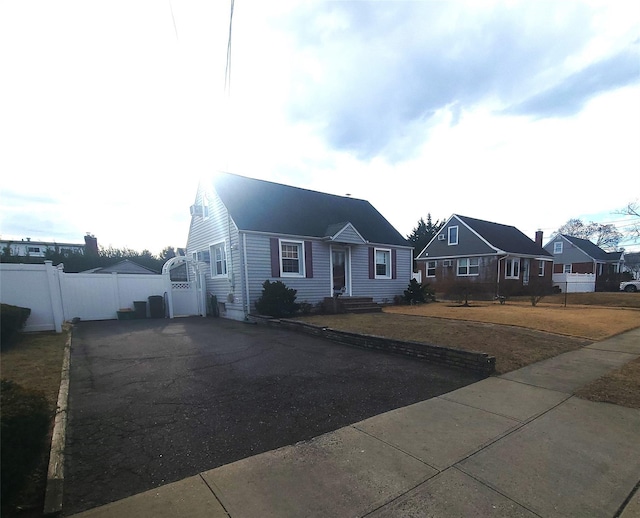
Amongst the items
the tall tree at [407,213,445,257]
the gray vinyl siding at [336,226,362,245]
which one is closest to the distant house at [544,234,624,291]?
the tall tree at [407,213,445,257]

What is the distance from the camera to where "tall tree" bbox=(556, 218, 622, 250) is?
147 feet

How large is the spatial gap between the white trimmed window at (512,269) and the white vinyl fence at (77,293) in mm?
23671

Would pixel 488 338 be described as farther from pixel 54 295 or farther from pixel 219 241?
pixel 54 295

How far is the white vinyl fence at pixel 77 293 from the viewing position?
9062mm

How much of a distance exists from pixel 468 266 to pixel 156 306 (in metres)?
24.0

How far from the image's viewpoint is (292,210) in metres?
14.9

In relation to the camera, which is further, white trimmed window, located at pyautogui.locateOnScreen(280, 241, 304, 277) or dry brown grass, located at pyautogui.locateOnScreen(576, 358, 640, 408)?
white trimmed window, located at pyautogui.locateOnScreen(280, 241, 304, 277)

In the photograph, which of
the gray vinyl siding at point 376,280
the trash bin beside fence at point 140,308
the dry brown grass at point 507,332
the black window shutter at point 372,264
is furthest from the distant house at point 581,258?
the trash bin beside fence at point 140,308

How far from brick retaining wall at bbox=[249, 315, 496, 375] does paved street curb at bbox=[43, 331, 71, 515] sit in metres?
5.44

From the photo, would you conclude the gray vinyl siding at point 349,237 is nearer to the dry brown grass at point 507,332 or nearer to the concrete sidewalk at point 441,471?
the dry brown grass at point 507,332

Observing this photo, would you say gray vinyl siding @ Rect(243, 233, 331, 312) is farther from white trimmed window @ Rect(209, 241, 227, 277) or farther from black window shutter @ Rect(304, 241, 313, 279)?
white trimmed window @ Rect(209, 241, 227, 277)

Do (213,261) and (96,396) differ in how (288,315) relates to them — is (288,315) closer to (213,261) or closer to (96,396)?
(213,261)

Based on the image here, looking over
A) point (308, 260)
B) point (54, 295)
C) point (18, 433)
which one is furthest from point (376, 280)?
point (18, 433)

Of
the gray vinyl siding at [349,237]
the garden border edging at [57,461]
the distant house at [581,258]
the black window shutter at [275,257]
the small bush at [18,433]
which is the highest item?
the gray vinyl siding at [349,237]
